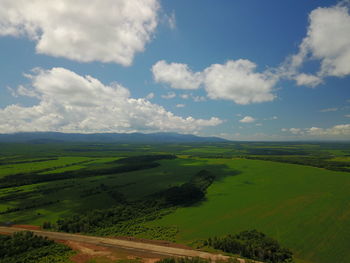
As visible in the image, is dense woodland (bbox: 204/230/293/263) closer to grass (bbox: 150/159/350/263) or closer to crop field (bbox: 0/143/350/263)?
crop field (bbox: 0/143/350/263)

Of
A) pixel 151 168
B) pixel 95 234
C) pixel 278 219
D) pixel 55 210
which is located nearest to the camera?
pixel 95 234

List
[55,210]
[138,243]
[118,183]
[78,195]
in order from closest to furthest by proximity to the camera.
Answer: [138,243] → [55,210] → [78,195] → [118,183]

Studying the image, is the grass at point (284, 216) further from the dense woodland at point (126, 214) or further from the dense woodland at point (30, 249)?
the dense woodland at point (30, 249)

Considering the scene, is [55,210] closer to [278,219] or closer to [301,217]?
[278,219]

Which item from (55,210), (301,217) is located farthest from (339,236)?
(55,210)

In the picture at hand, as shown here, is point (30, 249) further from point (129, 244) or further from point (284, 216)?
point (284, 216)

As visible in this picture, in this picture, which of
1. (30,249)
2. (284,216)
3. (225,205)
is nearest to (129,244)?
(30,249)
